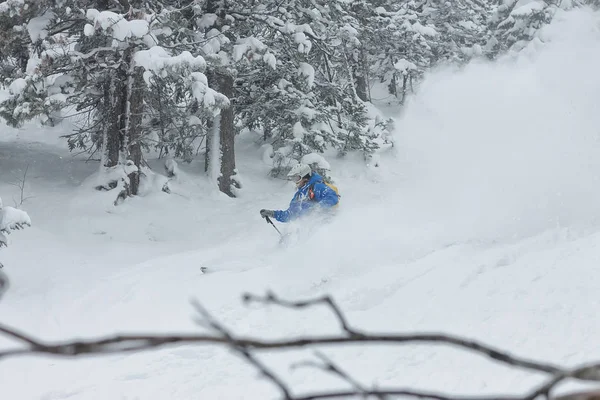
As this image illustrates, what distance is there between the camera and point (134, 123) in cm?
1362

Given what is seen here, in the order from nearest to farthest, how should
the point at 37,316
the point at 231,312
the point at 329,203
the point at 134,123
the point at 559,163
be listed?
1. the point at 231,312
2. the point at 37,316
3. the point at 329,203
4. the point at 559,163
5. the point at 134,123

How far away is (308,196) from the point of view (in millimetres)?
10180

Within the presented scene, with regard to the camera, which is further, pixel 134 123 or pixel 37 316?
pixel 134 123

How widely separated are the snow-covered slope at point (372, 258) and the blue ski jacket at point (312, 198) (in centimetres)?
38

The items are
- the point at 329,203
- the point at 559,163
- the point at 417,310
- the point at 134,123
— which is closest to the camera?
the point at 417,310

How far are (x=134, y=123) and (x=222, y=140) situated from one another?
3356 mm

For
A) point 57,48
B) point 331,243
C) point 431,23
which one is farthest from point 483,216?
point 431,23

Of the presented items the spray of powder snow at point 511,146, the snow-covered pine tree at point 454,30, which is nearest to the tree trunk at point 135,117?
the spray of powder snow at point 511,146

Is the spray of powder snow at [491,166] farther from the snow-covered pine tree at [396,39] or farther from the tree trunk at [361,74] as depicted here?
the snow-covered pine tree at [396,39]

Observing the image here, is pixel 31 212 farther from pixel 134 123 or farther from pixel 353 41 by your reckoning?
pixel 353 41

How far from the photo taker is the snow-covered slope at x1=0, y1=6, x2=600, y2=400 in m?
5.52

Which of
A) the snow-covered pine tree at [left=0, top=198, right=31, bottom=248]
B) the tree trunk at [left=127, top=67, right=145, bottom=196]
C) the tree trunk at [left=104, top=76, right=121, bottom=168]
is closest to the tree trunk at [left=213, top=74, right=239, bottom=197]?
the tree trunk at [left=127, top=67, right=145, bottom=196]

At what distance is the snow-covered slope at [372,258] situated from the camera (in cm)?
552

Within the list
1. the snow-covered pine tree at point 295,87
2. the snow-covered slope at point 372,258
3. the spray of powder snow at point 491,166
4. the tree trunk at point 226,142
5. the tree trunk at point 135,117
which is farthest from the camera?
the tree trunk at point 226,142
